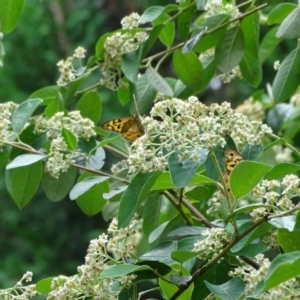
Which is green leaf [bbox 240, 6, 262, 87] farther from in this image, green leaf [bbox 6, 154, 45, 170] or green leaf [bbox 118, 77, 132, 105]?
green leaf [bbox 6, 154, 45, 170]

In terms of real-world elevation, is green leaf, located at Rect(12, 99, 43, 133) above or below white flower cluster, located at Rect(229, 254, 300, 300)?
above

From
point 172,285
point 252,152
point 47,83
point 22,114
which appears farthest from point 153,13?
point 47,83

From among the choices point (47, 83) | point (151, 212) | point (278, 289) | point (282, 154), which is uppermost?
point (278, 289)

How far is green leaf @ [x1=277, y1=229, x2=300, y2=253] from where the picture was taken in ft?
2.25

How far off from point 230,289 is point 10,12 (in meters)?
0.66

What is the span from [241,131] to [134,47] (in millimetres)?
374

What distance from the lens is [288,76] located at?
3.17ft

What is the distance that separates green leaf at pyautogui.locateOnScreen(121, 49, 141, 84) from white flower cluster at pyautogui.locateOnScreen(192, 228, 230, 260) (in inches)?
13.3

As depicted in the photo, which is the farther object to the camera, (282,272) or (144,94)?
(144,94)

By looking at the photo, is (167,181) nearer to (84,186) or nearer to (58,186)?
(84,186)

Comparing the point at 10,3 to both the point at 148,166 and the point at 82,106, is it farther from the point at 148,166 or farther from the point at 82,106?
the point at 148,166

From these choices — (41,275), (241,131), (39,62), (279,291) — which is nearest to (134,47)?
(241,131)

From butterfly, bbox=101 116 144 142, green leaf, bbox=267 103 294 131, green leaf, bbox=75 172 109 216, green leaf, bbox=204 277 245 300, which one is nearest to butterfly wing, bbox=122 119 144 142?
butterfly, bbox=101 116 144 142

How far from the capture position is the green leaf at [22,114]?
943mm
